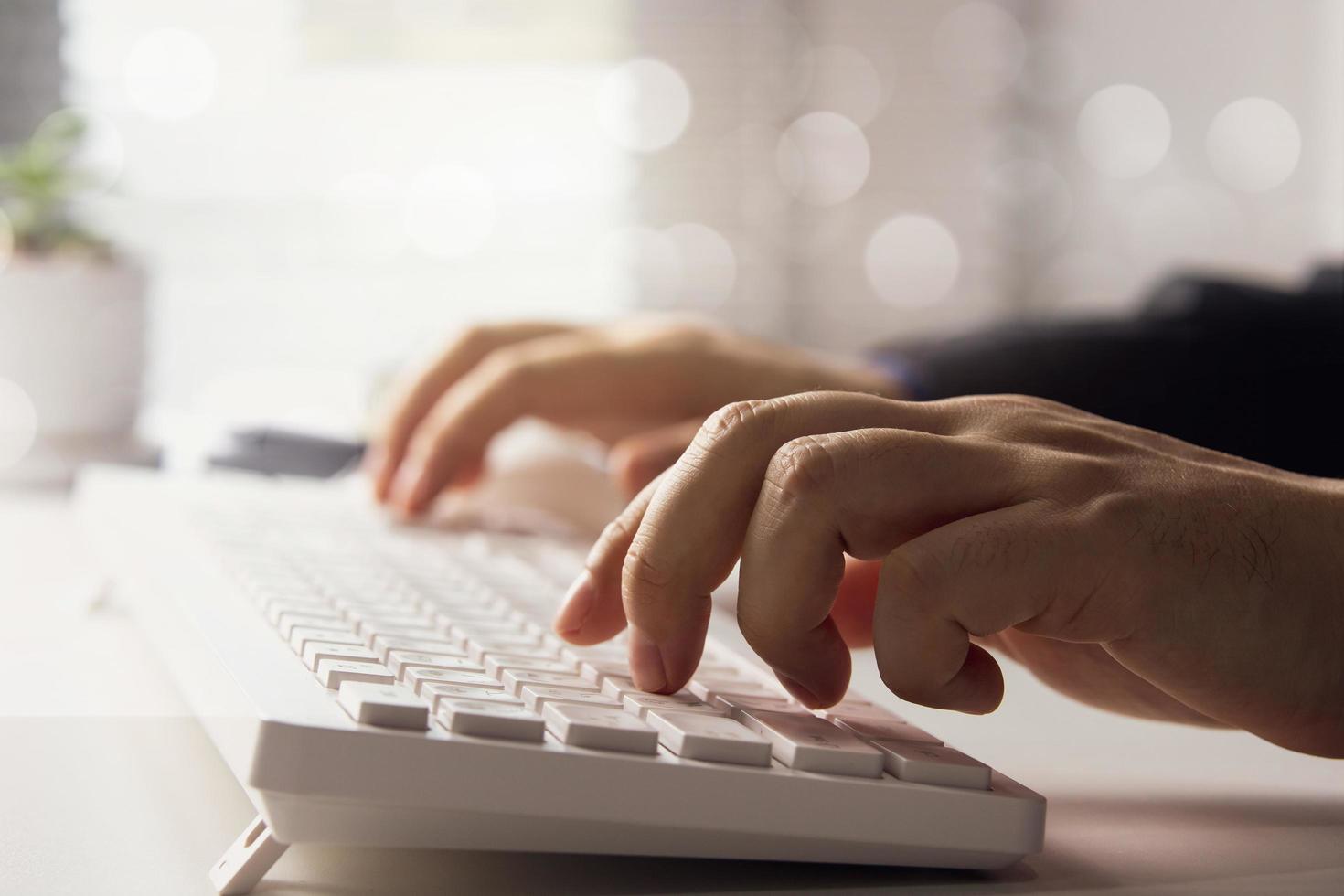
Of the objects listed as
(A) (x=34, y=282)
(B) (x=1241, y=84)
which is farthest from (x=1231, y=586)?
(B) (x=1241, y=84)

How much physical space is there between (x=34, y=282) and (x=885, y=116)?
72.5 inches

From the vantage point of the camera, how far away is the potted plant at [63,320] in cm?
120

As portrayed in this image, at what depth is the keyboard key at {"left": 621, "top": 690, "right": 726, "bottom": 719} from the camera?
1.35ft

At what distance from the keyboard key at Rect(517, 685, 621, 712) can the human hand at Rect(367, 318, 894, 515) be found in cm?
53

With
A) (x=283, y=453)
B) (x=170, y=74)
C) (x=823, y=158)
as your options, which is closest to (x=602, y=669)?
(x=283, y=453)

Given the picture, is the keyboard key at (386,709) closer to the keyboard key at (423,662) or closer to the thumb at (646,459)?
the keyboard key at (423,662)

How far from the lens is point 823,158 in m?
2.63

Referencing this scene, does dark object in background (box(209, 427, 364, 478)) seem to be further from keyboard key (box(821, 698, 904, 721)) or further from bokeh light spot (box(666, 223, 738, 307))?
bokeh light spot (box(666, 223, 738, 307))

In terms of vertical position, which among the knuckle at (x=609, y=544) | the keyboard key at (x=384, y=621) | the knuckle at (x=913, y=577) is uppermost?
the knuckle at (x=913, y=577)

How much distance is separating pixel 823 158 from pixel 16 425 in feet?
5.74

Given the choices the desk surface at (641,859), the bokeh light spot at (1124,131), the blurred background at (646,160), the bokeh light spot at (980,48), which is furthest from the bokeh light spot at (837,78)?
the desk surface at (641,859)

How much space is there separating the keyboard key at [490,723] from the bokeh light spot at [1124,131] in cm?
210

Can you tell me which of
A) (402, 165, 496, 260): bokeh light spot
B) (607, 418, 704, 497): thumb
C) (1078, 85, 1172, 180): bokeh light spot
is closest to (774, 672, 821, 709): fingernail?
(607, 418, 704, 497): thumb

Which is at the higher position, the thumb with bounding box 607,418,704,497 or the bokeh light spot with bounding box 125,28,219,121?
the bokeh light spot with bounding box 125,28,219,121
